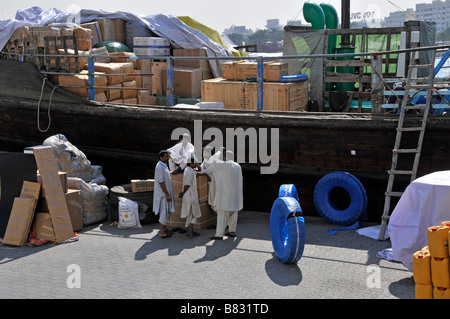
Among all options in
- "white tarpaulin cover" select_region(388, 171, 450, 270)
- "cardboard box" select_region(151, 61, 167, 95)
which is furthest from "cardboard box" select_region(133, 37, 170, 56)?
"white tarpaulin cover" select_region(388, 171, 450, 270)

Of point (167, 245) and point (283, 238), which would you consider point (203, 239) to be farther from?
point (283, 238)

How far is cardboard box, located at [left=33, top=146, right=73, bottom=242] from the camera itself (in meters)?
8.84

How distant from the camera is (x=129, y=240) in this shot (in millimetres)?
8898

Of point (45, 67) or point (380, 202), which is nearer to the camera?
point (380, 202)

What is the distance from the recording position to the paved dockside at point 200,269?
6820 millimetres

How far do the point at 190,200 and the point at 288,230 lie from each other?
6.71 feet

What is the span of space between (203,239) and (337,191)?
7.78ft

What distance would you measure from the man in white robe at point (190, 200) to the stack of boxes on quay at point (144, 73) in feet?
7.25

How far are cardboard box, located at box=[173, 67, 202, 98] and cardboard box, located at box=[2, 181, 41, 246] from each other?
4260 millimetres

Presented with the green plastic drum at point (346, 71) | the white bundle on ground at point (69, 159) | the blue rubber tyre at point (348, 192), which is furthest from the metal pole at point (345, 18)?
the white bundle on ground at point (69, 159)

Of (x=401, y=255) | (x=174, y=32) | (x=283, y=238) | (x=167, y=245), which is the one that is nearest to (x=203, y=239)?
(x=167, y=245)

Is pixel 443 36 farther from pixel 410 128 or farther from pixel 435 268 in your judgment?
pixel 435 268

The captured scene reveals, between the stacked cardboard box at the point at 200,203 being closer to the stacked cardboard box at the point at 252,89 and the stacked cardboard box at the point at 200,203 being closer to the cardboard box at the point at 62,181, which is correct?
the cardboard box at the point at 62,181

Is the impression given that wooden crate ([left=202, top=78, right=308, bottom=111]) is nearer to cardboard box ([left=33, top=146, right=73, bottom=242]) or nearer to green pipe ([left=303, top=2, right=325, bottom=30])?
green pipe ([left=303, top=2, right=325, bottom=30])
